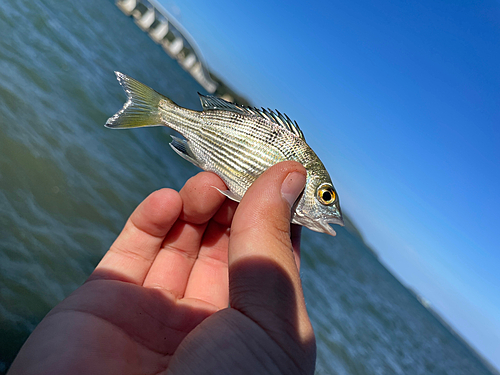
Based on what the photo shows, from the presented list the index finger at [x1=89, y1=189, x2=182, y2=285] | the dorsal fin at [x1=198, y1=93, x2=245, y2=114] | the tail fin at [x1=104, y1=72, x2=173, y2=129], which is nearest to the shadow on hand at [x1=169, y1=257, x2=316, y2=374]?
the index finger at [x1=89, y1=189, x2=182, y2=285]

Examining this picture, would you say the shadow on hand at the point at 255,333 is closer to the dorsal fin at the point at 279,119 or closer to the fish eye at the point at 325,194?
the fish eye at the point at 325,194

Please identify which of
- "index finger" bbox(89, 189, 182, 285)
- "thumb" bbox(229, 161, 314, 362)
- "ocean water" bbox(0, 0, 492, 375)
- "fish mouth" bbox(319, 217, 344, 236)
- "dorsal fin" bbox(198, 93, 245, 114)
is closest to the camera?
A: "thumb" bbox(229, 161, 314, 362)

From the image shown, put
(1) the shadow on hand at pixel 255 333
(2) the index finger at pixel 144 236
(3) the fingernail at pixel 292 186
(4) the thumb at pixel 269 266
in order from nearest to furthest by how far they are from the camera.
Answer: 1. (1) the shadow on hand at pixel 255 333
2. (4) the thumb at pixel 269 266
3. (3) the fingernail at pixel 292 186
4. (2) the index finger at pixel 144 236

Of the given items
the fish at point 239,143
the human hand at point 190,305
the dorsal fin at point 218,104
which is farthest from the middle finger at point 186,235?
the dorsal fin at point 218,104

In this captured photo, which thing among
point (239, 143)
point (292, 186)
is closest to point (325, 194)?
point (292, 186)

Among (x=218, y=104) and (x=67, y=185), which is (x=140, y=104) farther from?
(x=67, y=185)

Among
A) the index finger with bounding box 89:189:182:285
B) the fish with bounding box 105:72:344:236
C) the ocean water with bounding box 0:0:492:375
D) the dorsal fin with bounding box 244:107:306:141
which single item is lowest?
the ocean water with bounding box 0:0:492:375

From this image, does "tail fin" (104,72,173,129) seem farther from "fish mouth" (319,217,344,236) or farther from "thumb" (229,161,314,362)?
"fish mouth" (319,217,344,236)
